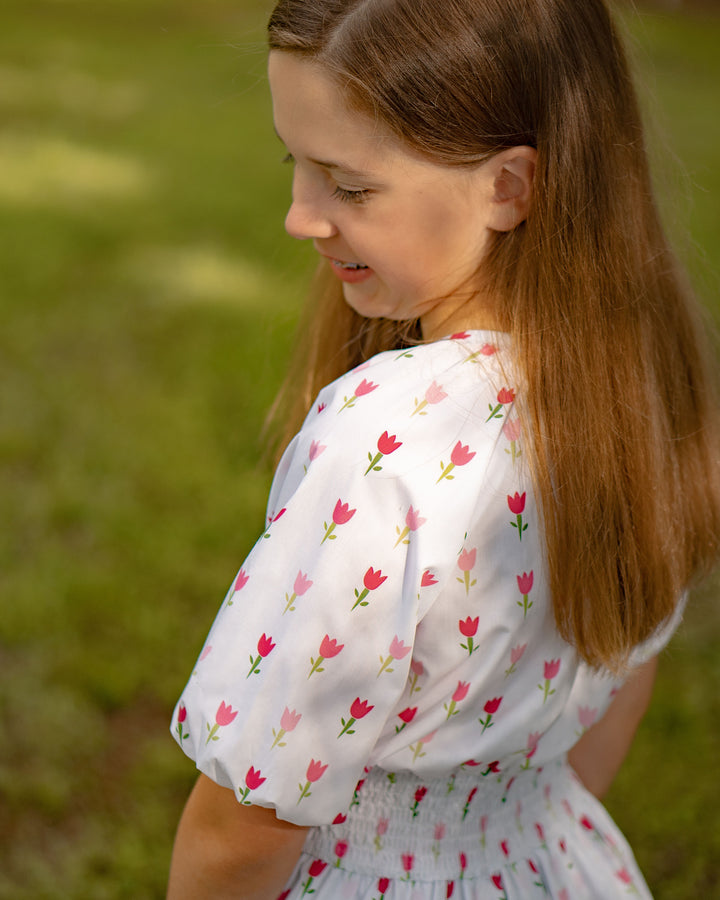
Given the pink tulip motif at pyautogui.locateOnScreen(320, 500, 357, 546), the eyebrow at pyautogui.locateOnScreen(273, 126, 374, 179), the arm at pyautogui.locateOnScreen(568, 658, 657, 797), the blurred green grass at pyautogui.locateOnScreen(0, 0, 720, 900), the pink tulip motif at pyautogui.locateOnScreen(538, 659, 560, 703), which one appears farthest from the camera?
the blurred green grass at pyautogui.locateOnScreen(0, 0, 720, 900)

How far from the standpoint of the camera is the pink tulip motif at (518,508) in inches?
46.7

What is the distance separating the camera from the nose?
49.9 inches

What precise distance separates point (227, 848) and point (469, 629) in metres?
0.37

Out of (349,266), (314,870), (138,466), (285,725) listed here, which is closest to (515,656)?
(285,725)

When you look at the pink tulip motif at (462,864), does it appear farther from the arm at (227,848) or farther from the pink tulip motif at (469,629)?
the pink tulip motif at (469,629)

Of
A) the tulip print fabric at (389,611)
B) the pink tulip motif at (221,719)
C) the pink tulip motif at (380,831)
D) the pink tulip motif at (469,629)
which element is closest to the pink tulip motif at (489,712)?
the tulip print fabric at (389,611)

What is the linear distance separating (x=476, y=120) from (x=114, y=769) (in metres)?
2.06

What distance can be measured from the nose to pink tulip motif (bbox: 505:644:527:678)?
546 mm

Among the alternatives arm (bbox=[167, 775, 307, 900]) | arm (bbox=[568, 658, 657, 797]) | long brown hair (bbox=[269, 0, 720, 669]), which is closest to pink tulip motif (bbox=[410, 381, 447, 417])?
long brown hair (bbox=[269, 0, 720, 669])

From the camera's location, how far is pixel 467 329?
1.27 metres

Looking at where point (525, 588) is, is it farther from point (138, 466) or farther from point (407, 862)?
point (138, 466)

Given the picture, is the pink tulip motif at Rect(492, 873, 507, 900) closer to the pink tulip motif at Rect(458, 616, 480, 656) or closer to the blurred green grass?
the pink tulip motif at Rect(458, 616, 480, 656)

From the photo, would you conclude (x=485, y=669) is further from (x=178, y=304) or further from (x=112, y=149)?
(x=112, y=149)

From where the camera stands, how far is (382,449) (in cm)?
111
